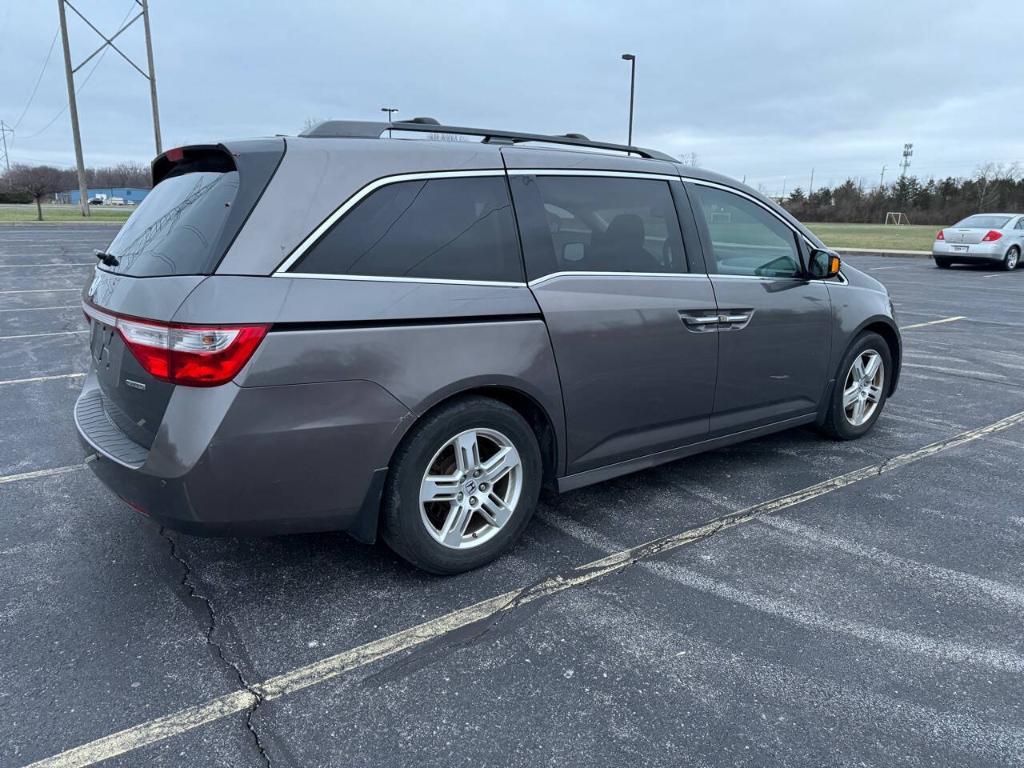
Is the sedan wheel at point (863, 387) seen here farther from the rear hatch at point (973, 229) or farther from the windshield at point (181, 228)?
the rear hatch at point (973, 229)

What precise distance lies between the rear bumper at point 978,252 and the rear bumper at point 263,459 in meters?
21.3

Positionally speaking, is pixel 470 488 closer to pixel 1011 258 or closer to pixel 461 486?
pixel 461 486

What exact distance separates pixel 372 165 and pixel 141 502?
152 cm

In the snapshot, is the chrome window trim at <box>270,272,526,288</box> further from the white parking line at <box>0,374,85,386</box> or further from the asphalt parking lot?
the white parking line at <box>0,374,85,386</box>

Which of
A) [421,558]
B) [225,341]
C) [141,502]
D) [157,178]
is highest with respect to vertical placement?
[157,178]

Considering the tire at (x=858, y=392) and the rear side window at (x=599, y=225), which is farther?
the tire at (x=858, y=392)

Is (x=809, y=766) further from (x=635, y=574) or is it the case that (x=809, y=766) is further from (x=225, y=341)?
(x=225, y=341)

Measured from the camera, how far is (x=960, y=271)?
19688 millimetres

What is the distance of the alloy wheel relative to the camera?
3025 millimetres

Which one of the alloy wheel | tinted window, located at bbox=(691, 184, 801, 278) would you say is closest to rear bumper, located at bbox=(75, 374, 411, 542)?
the alloy wheel

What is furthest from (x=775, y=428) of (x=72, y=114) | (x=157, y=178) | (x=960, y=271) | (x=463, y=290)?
(x=72, y=114)

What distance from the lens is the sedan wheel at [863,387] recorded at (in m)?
4.95

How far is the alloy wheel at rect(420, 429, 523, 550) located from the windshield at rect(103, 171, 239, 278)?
1164 millimetres

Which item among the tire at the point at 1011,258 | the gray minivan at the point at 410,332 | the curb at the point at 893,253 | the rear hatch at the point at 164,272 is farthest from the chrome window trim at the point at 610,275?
the curb at the point at 893,253
